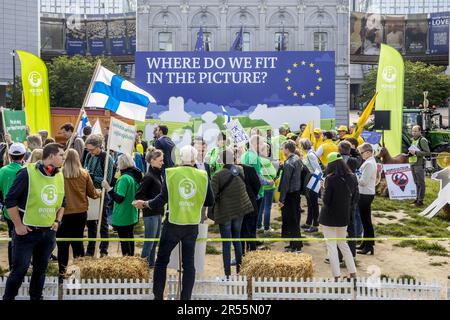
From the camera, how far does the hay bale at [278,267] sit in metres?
6.50

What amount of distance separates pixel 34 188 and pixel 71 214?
153 centimetres

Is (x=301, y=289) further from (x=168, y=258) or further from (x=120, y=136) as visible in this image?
(x=120, y=136)

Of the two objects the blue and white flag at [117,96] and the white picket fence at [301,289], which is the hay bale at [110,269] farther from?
the blue and white flag at [117,96]

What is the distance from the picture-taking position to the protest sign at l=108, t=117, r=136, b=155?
27.1 feet

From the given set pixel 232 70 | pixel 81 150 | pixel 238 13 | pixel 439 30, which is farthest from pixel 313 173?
pixel 439 30

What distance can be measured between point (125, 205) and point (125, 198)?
0.11 meters

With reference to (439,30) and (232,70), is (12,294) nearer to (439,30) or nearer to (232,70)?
(232,70)

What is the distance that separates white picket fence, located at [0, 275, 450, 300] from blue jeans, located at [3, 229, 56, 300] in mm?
213

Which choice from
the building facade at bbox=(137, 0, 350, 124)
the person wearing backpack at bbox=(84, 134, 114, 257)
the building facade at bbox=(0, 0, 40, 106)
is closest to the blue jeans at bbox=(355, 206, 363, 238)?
the person wearing backpack at bbox=(84, 134, 114, 257)

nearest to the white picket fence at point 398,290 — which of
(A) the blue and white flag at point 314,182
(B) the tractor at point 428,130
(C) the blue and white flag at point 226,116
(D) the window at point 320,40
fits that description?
(A) the blue and white flag at point 314,182

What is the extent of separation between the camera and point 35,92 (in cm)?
1345

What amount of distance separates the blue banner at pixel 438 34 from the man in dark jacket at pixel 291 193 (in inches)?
2868

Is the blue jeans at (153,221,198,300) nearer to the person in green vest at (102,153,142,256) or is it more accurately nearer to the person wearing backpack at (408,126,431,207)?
the person in green vest at (102,153,142,256)

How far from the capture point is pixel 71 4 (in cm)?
8631
